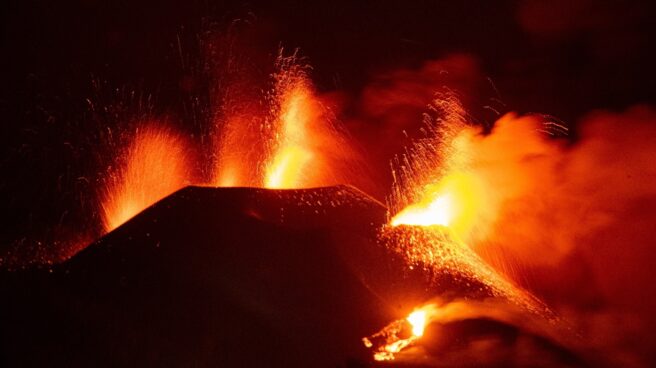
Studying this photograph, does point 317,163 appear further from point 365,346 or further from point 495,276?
point 365,346

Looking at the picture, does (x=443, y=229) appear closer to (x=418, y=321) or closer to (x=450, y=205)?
(x=450, y=205)

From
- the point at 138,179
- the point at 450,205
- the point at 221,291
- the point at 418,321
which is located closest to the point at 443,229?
the point at 450,205

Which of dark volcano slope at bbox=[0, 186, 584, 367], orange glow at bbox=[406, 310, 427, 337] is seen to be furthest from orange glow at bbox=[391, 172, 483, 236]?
orange glow at bbox=[406, 310, 427, 337]

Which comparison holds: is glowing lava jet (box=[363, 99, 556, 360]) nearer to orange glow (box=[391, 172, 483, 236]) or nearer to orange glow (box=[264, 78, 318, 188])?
orange glow (box=[391, 172, 483, 236])

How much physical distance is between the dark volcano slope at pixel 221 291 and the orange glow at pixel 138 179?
5106 millimetres

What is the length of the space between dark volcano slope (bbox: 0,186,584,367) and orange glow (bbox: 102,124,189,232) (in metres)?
5.11

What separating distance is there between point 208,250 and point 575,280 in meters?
9.96

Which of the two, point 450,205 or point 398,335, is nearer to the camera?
point 398,335

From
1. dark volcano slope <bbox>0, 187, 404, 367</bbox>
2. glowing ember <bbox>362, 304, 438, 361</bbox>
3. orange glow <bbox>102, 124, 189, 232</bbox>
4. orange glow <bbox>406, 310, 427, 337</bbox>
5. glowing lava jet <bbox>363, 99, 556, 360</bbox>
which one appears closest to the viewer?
dark volcano slope <bbox>0, 187, 404, 367</bbox>

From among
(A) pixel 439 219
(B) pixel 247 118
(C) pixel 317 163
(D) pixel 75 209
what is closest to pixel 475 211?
(A) pixel 439 219

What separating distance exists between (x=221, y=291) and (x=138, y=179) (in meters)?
7.90

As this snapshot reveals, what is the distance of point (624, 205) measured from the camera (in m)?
16.1

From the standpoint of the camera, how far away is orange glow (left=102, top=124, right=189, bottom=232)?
15930 mm

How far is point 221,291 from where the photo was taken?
9.29m
